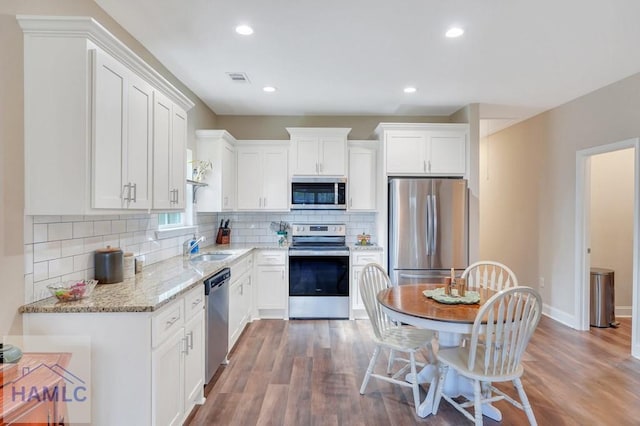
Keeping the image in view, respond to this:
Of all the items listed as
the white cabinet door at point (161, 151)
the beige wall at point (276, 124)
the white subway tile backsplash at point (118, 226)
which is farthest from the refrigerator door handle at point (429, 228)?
the white subway tile backsplash at point (118, 226)

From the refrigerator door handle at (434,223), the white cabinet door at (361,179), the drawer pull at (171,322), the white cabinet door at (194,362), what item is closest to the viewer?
the drawer pull at (171,322)

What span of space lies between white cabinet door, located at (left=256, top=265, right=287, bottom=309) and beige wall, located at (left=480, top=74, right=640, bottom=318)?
357 centimetres

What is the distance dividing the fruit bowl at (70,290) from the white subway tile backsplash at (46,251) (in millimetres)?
164

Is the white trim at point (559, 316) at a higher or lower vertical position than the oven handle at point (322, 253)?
lower

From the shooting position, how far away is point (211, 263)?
2.97m

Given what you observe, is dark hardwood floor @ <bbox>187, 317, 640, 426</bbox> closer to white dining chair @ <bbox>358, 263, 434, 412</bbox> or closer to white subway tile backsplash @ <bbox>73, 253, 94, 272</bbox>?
white dining chair @ <bbox>358, 263, 434, 412</bbox>

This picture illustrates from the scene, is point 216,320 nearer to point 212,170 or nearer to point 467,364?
point 467,364

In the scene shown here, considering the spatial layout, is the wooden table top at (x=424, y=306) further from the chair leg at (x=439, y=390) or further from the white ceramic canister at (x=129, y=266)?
the white ceramic canister at (x=129, y=266)

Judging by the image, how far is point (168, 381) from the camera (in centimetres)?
190

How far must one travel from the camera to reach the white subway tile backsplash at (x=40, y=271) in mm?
1801

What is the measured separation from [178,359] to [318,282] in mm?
2375

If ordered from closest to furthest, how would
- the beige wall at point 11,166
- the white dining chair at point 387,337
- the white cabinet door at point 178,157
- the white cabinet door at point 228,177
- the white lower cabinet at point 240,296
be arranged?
the beige wall at point 11,166
the white dining chair at point 387,337
the white cabinet door at point 178,157
the white lower cabinet at point 240,296
the white cabinet door at point 228,177

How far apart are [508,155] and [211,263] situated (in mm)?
4965

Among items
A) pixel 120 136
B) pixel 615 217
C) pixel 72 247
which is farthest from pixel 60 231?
pixel 615 217
